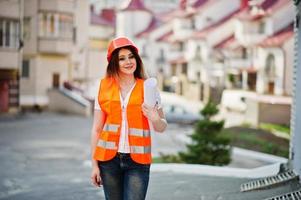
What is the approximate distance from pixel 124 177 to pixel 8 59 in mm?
27244

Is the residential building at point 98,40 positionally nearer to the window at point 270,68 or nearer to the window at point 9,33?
the window at point 270,68

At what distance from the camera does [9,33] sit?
102 feet

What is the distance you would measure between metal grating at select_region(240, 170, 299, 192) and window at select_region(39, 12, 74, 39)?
29034 mm

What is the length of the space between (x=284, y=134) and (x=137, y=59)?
22.9 metres

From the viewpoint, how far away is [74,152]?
61.4 ft

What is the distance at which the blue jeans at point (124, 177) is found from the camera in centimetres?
438

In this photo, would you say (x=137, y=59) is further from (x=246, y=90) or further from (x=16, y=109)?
(x=246, y=90)

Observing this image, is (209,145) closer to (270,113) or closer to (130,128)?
(130,128)

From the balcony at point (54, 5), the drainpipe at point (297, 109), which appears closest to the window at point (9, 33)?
the balcony at point (54, 5)

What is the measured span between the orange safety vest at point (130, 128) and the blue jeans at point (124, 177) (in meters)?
0.06

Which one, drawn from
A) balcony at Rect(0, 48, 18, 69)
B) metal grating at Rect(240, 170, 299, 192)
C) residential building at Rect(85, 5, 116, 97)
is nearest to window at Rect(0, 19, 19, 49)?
balcony at Rect(0, 48, 18, 69)

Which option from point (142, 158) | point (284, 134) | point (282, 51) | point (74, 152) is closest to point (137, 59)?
point (142, 158)

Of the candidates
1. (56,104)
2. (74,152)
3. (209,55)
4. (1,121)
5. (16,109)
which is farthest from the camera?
(209,55)

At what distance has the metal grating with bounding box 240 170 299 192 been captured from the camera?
324 inches
